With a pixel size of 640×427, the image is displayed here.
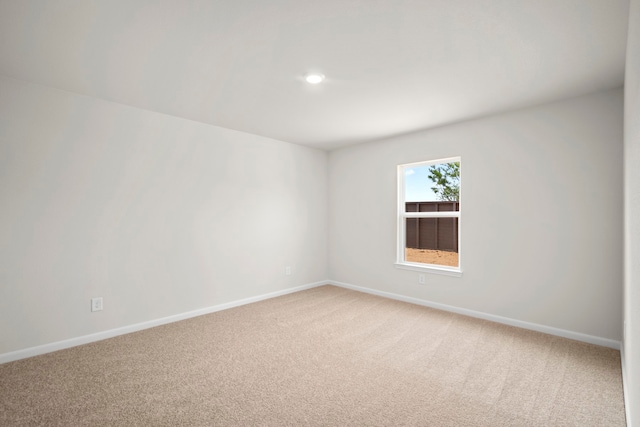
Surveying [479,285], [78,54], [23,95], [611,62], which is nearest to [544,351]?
[479,285]

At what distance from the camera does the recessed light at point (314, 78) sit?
8.06ft

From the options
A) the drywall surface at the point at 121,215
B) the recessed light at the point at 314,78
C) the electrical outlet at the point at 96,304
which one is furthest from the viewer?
the electrical outlet at the point at 96,304

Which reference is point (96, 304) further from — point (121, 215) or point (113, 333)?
point (121, 215)

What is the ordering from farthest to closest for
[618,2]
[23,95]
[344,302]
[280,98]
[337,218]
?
[337,218], [344,302], [280,98], [23,95], [618,2]

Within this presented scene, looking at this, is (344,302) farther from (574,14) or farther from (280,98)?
(574,14)

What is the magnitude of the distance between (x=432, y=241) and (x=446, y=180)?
0.84 meters

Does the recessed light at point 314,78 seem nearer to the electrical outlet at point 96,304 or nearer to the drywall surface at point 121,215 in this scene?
the drywall surface at point 121,215

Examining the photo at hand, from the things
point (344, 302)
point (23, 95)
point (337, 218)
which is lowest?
point (344, 302)

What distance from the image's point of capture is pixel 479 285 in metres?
3.50

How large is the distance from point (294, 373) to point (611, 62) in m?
3.30

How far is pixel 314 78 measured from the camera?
2504 millimetres

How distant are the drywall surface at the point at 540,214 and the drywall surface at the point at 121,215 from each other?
2161 millimetres

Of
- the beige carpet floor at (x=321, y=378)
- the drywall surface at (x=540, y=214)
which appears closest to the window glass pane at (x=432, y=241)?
the drywall surface at (x=540, y=214)

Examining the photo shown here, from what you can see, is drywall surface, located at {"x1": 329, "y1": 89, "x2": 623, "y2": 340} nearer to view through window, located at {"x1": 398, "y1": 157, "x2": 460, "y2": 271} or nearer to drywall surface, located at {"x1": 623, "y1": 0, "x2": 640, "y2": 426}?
view through window, located at {"x1": 398, "y1": 157, "x2": 460, "y2": 271}
